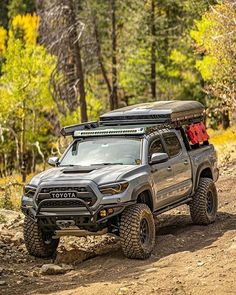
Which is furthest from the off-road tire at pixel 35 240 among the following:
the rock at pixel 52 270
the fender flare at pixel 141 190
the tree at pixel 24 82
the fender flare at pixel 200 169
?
the tree at pixel 24 82

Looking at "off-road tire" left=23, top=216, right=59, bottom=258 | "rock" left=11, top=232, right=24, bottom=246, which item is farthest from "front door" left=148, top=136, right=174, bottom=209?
"rock" left=11, top=232, right=24, bottom=246


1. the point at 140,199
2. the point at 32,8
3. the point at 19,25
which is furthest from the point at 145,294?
the point at 32,8

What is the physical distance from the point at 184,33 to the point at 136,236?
3136 cm

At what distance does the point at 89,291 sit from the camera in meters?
8.09

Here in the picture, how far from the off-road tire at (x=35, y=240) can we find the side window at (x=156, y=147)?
2251 millimetres

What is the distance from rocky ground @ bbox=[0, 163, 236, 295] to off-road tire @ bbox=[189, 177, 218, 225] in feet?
0.54

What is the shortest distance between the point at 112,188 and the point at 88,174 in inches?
18.8

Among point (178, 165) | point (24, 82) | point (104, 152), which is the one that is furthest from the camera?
point (24, 82)

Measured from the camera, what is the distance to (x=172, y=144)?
468 inches

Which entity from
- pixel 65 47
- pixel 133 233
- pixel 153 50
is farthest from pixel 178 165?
pixel 153 50

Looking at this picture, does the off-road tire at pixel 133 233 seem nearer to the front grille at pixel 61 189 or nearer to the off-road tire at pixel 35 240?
the front grille at pixel 61 189

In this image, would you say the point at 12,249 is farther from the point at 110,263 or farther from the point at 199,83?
the point at 199,83

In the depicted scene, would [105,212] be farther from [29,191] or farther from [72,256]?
[29,191]

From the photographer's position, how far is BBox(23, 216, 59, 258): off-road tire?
1024 centimetres
